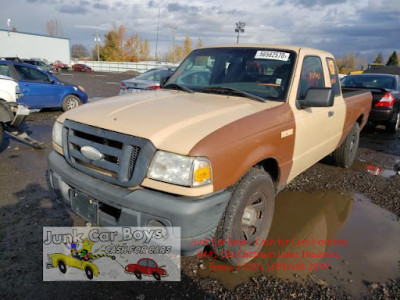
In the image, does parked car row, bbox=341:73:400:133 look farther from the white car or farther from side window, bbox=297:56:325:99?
the white car

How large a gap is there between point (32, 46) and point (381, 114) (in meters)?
57.0

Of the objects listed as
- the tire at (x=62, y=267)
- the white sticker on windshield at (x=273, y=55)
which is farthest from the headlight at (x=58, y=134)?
the white sticker on windshield at (x=273, y=55)

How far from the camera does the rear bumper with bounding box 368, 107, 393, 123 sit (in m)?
7.70

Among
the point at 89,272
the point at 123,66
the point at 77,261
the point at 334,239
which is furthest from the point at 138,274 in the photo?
the point at 123,66

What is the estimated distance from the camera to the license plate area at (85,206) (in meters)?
2.32

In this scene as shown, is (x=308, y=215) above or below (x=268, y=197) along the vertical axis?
below

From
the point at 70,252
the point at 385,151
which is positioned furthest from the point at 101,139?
the point at 385,151

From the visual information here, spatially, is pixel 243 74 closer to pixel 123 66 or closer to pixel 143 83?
pixel 143 83

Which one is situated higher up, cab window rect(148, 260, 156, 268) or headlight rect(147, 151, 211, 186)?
headlight rect(147, 151, 211, 186)

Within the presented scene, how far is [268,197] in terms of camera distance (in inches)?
111

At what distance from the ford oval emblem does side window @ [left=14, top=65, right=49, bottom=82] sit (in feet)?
26.6

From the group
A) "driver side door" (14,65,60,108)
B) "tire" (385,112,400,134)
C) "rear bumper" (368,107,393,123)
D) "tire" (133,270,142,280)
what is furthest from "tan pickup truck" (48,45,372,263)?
"driver side door" (14,65,60,108)

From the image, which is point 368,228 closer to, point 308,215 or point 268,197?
point 308,215

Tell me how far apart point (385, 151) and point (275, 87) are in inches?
201
